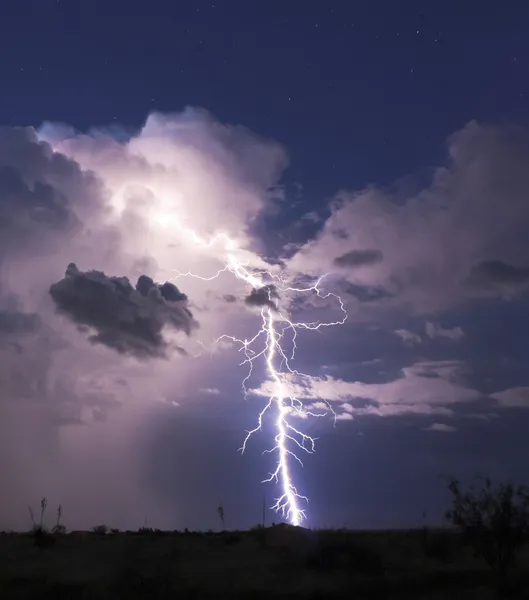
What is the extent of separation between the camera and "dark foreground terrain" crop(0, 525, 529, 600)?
28000 mm

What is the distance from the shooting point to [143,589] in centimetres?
2766

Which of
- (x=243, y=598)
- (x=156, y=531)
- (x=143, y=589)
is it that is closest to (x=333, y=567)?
(x=243, y=598)

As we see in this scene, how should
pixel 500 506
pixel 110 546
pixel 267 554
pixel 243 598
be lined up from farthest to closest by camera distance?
pixel 110 546 < pixel 267 554 < pixel 500 506 < pixel 243 598

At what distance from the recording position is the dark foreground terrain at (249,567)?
28000mm

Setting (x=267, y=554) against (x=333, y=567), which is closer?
(x=333, y=567)

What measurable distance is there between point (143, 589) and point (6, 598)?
513 cm

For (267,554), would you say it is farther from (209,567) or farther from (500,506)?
(500,506)

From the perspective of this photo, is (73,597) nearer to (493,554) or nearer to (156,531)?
(493,554)

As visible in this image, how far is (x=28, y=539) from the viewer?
4150 cm

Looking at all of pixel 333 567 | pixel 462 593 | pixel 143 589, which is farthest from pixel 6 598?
pixel 462 593

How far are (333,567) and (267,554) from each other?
4.53m

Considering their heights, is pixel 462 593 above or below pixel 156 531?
below

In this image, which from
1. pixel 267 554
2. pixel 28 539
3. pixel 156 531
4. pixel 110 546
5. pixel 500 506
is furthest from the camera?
pixel 156 531

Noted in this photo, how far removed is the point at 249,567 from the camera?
33312mm
